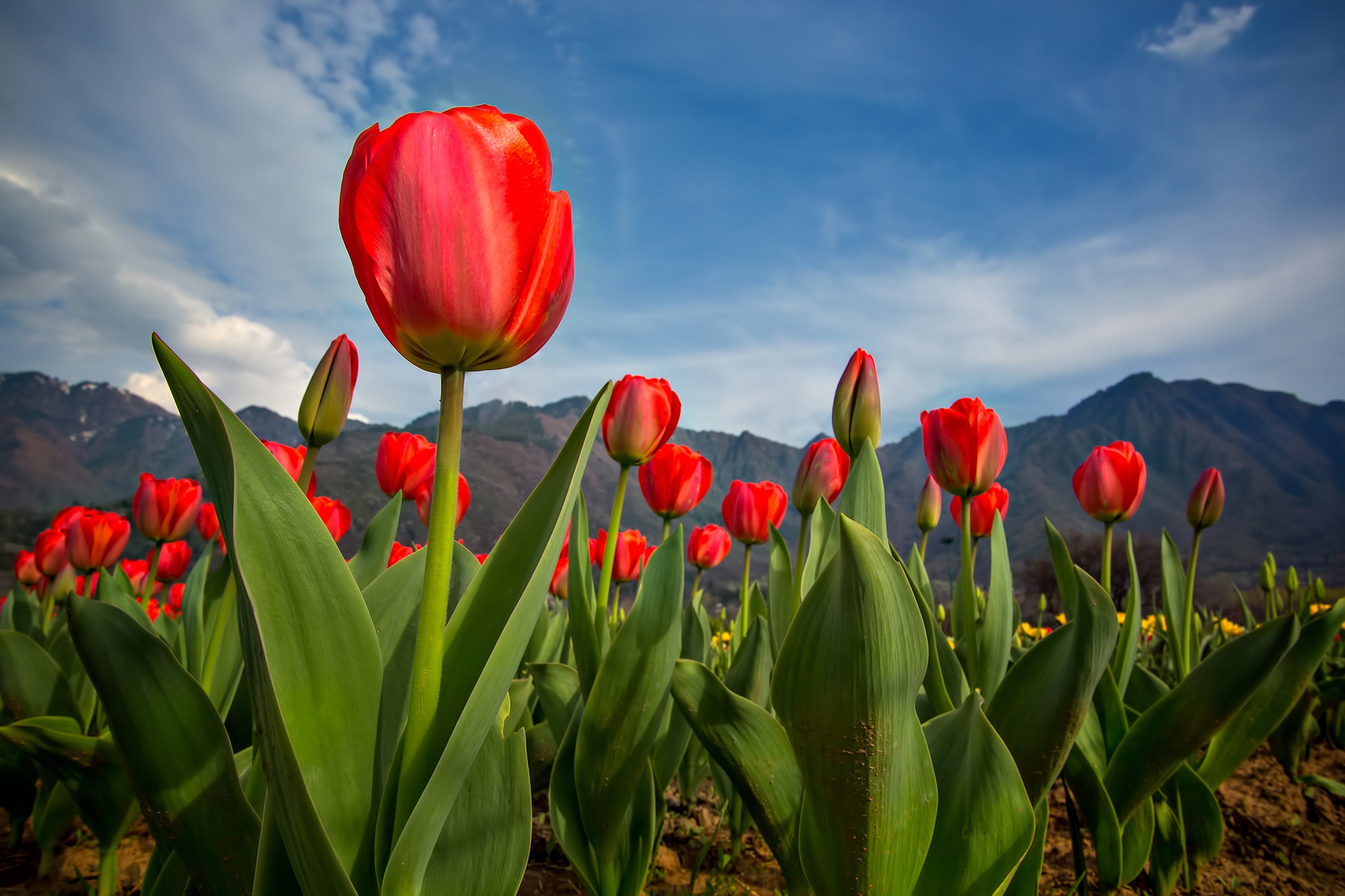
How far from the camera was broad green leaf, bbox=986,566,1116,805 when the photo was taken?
1151 mm

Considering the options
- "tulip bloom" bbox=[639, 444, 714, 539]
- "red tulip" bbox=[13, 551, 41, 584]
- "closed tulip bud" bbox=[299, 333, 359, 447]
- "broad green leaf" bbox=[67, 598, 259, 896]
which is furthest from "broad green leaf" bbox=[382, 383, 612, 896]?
"red tulip" bbox=[13, 551, 41, 584]

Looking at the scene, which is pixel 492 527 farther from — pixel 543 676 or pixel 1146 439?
pixel 1146 439

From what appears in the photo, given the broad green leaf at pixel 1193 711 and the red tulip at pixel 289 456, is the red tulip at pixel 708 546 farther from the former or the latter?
the broad green leaf at pixel 1193 711

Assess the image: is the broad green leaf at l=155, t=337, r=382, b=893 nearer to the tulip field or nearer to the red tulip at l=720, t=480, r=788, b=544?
the tulip field

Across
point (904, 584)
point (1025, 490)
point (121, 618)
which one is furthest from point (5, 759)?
point (1025, 490)

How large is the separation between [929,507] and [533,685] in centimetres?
159

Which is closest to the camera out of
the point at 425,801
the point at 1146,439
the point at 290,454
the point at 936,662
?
Result: the point at 425,801

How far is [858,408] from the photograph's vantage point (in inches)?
54.9

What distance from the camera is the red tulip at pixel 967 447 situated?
1.50 m

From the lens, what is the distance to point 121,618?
82cm

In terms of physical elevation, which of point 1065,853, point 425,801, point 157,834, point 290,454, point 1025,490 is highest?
point 1025,490

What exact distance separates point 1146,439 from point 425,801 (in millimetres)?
120537

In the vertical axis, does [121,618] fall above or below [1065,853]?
above

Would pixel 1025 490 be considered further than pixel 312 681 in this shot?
Yes
